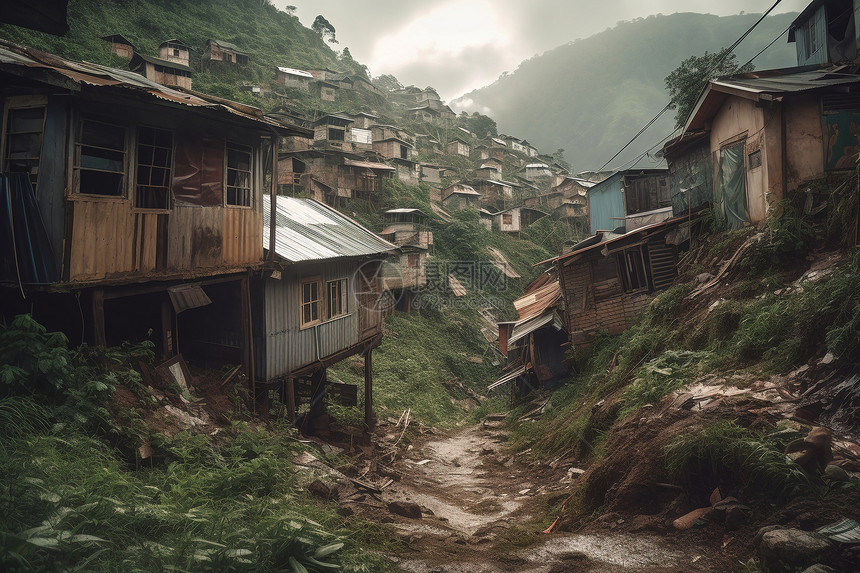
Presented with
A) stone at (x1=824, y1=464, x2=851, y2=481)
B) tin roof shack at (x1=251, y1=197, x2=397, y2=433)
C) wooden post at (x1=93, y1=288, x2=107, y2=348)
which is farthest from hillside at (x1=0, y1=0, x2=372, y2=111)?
stone at (x1=824, y1=464, x2=851, y2=481)

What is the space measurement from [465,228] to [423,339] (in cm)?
1700

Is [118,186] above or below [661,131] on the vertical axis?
below

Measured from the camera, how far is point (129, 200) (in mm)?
7594

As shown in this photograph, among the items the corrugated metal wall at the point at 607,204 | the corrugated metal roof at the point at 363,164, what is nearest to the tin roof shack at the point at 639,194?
the corrugated metal wall at the point at 607,204

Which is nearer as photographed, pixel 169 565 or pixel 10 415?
pixel 169 565

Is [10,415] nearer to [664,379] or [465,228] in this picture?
[664,379]

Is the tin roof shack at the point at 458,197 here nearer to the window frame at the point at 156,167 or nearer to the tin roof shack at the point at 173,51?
the tin roof shack at the point at 173,51

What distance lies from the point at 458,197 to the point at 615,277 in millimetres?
35774

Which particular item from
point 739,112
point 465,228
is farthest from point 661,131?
point 739,112

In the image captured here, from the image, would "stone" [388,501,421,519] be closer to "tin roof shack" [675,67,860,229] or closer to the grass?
the grass

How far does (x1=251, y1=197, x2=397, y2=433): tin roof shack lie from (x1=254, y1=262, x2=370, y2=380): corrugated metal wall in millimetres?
24

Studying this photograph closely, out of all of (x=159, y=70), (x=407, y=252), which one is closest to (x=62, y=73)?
(x=407, y=252)

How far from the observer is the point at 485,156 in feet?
225

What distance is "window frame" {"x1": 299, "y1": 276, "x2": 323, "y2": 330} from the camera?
11.8 metres
